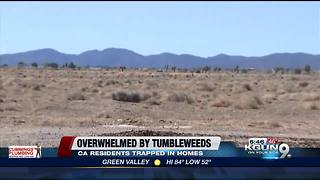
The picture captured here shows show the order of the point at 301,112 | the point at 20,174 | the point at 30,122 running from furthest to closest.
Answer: the point at 301,112 → the point at 30,122 → the point at 20,174

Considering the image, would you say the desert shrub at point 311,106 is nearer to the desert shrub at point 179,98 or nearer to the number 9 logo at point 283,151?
the desert shrub at point 179,98

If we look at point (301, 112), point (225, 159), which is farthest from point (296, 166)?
point (301, 112)

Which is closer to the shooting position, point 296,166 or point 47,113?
point 296,166

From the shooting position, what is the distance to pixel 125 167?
8.09 m

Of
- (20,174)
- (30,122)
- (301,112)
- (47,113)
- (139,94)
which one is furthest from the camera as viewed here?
(139,94)

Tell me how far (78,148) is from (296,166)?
275 centimetres

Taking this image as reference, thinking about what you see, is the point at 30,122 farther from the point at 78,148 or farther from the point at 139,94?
the point at 139,94
